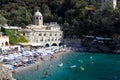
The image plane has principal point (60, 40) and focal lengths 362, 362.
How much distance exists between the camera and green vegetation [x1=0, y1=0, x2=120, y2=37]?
77062 millimetres

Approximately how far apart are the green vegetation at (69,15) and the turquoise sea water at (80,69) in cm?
1359

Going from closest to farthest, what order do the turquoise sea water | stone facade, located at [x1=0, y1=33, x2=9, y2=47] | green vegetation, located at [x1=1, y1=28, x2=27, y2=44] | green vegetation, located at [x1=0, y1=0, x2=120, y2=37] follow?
the turquoise sea water → stone facade, located at [x1=0, y1=33, x2=9, y2=47] → green vegetation, located at [x1=1, y1=28, x2=27, y2=44] → green vegetation, located at [x1=0, y1=0, x2=120, y2=37]

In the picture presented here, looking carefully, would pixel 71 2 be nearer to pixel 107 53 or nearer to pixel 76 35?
pixel 76 35

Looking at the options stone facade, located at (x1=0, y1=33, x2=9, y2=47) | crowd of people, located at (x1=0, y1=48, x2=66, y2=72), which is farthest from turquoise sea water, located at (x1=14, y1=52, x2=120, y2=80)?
stone facade, located at (x1=0, y1=33, x2=9, y2=47)

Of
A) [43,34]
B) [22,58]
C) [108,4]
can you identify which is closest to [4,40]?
[22,58]

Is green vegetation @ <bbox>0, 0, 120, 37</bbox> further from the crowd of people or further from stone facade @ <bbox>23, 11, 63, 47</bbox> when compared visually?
the crowd of people

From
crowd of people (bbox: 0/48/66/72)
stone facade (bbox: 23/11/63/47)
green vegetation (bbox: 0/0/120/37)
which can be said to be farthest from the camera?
green vegetation (bbox: 0/0/120/37)

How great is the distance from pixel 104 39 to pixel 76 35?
7246 millimetres

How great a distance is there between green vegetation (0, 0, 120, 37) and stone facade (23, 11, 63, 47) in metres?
2.54

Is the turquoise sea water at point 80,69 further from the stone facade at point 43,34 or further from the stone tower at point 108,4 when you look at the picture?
the stone tower at point 108,4

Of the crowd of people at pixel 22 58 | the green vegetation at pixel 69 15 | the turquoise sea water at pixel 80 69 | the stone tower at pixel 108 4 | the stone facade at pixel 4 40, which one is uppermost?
the stone tower at pixel 108 4

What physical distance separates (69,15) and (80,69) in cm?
3825

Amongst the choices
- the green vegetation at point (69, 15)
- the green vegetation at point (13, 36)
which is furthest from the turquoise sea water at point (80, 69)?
the green vegetation at point (69, 15)

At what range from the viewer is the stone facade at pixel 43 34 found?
75062 millimetres
